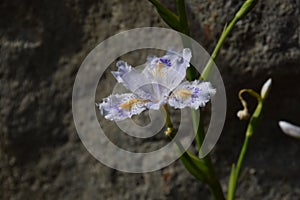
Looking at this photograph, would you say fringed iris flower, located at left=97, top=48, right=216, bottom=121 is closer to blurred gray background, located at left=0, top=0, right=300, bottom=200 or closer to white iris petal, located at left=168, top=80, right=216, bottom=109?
white iris petal, located at left=168, top=80, right=216, bottom=109

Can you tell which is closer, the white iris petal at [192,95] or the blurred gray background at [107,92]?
the white iris petal at [192,95]

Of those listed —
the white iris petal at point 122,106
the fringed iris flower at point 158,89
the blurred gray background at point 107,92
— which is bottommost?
the blurred gray background at point 107,92

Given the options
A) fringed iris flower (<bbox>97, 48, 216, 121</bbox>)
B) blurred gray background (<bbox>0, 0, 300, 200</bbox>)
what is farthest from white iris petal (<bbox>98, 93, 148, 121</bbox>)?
blurred gray background (<bbox>0, 0, 300, 200</bbox>)

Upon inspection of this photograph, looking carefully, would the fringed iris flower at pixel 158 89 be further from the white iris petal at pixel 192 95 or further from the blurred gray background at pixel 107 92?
the blurred gray background at pixel 107 92

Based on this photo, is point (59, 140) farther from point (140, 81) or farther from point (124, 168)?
point (140, 81)

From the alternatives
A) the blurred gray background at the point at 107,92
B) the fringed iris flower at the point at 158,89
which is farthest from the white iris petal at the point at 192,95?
the blurred gray background at the point at 107,92

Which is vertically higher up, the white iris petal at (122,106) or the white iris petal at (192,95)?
the white iris petal at (192,95)

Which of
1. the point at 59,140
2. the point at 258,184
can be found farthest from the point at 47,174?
the point at 258,184
